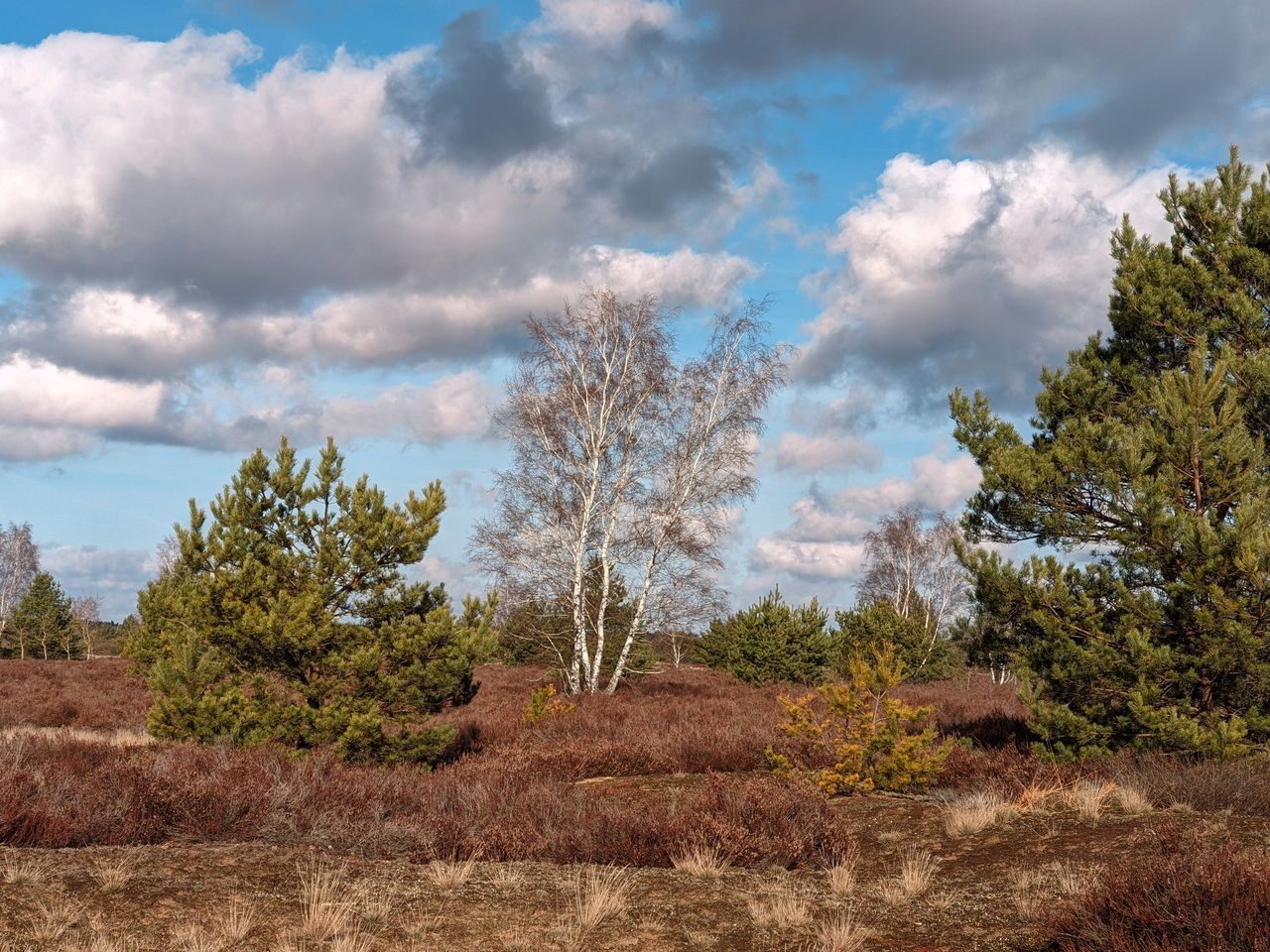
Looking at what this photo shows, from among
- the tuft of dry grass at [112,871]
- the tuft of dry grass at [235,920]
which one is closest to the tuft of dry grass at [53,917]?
the tuft of dry grass at [112,871]

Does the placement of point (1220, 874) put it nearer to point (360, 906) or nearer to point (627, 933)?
point (627, 933)

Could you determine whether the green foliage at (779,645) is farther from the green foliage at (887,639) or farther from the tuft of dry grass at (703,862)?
the tuft of dry grass at (703,862)

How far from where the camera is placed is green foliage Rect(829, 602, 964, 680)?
92.4 ft

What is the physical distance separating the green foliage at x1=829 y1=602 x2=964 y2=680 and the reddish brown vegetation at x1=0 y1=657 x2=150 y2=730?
1903cm

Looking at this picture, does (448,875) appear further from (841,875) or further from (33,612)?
(33,612)

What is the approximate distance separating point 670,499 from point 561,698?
19.9ft

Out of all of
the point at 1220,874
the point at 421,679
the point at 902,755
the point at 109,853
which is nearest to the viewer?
the point at 1220,874

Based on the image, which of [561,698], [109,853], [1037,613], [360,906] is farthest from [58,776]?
[561,698]

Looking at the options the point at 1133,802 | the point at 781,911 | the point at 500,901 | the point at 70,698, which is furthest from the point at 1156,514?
the point at 70,698

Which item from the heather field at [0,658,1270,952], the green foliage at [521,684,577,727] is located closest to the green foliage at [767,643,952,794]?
the heather field at [0,658,1270,952]

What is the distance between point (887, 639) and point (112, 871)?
25983 mm

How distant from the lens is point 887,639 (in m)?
28.7

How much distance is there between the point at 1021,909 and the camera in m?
5.26

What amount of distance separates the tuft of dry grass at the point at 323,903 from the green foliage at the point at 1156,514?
830 cm
